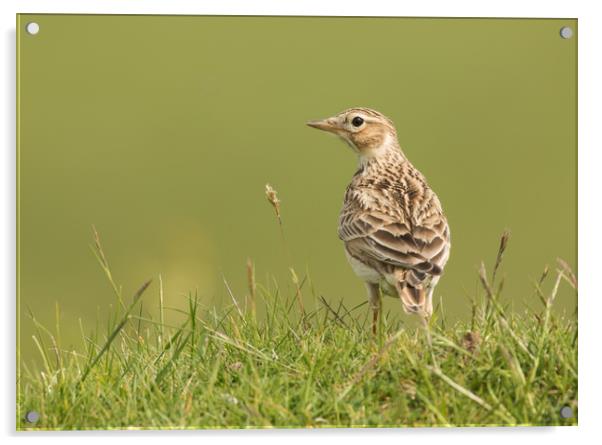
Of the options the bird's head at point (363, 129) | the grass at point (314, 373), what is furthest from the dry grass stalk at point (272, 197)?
the bird's head at point (363, 129)

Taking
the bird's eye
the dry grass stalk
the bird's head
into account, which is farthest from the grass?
the bird's eye

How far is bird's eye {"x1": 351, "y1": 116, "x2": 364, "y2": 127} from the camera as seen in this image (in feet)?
20.9

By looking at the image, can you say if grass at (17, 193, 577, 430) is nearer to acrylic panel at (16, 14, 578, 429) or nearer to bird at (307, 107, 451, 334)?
acrylic panel at (16, 14, 578, 429)

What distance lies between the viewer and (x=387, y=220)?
607 centimetres

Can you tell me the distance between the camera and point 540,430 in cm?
521

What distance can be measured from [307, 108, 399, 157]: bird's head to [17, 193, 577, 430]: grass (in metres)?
1.21

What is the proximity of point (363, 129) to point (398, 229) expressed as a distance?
0.88m

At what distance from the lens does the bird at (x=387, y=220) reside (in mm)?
5660

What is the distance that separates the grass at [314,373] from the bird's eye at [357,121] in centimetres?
135

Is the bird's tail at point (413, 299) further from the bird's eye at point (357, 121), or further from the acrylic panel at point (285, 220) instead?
the bird's eye at point (357, 121)

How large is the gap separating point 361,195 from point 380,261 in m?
0.63

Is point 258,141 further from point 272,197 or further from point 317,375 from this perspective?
point 317,375
